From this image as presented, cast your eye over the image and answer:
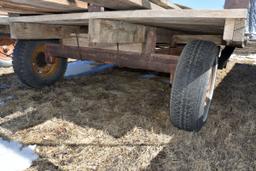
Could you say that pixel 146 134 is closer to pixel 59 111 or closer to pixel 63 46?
pixel 59 111

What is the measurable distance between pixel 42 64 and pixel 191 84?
8.33ft

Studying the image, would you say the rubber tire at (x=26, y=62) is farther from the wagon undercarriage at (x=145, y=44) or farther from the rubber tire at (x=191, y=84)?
the rubber tire at (x=191, y=84)

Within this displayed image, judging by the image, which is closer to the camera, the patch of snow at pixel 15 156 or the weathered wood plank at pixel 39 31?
the patch of snow at pixel 15 156

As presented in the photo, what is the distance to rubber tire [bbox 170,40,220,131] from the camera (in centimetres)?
225

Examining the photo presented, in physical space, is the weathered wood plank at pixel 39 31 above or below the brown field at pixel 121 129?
above

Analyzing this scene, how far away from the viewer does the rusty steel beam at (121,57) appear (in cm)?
272

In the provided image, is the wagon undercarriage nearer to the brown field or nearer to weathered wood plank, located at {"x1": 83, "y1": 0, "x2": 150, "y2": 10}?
weathered wood plank, located at {"x1": 83, "y1": 0, "x2": 150, "y2": 10}

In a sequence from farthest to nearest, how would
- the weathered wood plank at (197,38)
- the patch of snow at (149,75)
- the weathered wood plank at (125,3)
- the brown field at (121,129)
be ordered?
the patch of snow at (149,75), the weathered wood plank at (197,38), the brown field at (121,129), the weathered wood plank at (125,3)

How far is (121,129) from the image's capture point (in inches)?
107

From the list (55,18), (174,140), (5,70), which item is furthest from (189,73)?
(5,70)

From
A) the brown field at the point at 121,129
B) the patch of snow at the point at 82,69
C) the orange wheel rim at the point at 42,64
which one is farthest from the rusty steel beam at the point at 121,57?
the patch of snow at the point at 82,69

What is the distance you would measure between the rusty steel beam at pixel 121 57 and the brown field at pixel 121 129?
1.95 feet

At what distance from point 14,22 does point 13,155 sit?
5.75ft

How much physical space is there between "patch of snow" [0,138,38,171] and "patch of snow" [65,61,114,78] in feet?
8.61
